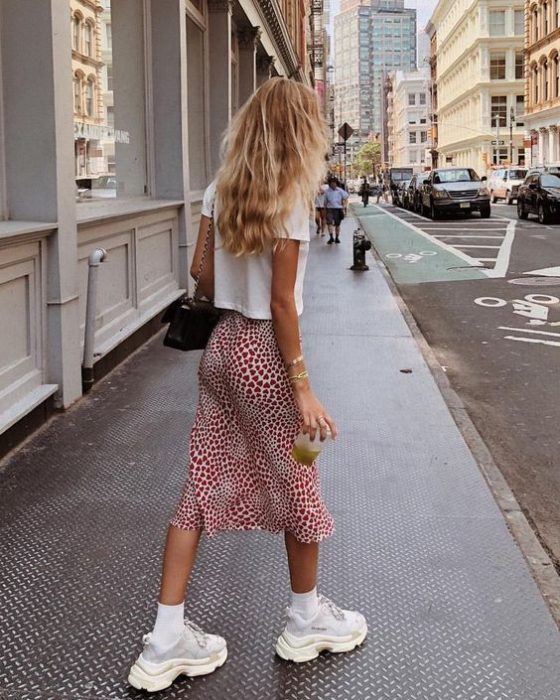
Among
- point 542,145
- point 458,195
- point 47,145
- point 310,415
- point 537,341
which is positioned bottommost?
point 537,341

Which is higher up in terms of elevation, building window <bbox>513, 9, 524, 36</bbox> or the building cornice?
building window <bbox>513, 9, 524, 36</bbox>

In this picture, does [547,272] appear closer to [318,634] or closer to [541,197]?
[318,634]

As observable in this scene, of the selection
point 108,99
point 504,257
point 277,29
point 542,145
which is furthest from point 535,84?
point 108,99

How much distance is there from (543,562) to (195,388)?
145 inches

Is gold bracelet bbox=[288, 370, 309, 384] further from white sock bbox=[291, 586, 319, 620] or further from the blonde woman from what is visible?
white sock bbox=[291, 586, 319, 620]

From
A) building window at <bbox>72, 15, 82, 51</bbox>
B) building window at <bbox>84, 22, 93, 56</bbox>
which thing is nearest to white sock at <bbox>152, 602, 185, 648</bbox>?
building window at <bbox>72, 15, 82, 51</bbox>

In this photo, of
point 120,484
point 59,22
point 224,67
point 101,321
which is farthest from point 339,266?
point 120,484

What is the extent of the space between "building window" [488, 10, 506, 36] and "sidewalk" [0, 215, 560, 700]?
88.5 m

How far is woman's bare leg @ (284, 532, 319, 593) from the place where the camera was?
9.58ft

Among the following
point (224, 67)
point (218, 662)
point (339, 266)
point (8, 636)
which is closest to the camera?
point (218, 662)

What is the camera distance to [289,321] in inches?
106

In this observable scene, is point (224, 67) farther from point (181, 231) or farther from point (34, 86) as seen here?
point (34, 86)

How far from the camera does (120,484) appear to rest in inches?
188

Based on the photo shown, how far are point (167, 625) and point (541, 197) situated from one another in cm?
2995
